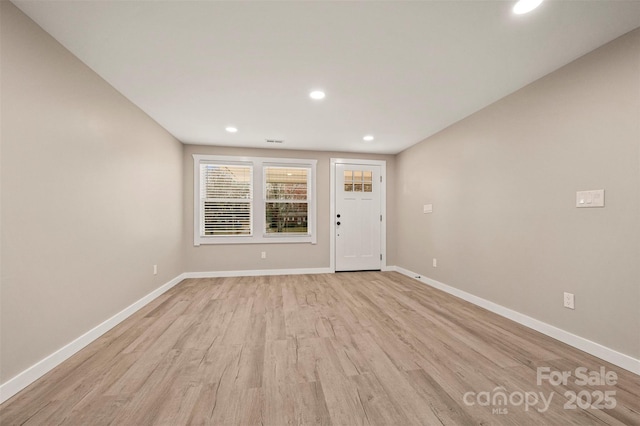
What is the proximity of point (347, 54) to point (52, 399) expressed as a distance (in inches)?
117

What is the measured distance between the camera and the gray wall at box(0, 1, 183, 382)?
4.98ft

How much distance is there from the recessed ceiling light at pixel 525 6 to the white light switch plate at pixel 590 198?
1412mm

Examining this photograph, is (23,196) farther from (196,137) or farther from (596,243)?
(596,243)

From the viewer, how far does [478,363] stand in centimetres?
181

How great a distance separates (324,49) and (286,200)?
10.1ft

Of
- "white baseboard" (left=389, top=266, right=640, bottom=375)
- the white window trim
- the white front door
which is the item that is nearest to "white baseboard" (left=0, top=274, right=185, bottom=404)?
the white window trim

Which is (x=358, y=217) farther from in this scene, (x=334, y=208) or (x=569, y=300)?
(x=569, y=300)

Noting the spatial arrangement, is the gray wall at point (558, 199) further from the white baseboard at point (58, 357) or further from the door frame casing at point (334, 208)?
the white baseboard at point (58, 357)

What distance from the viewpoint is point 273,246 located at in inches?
184

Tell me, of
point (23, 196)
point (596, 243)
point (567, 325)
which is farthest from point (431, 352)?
point (23, 196)

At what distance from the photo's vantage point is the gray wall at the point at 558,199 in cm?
178

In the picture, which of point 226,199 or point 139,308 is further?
point 226,199

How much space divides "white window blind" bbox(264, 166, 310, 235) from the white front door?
24.4 inches

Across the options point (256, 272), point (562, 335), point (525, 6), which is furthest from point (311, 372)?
point (256, 272)
